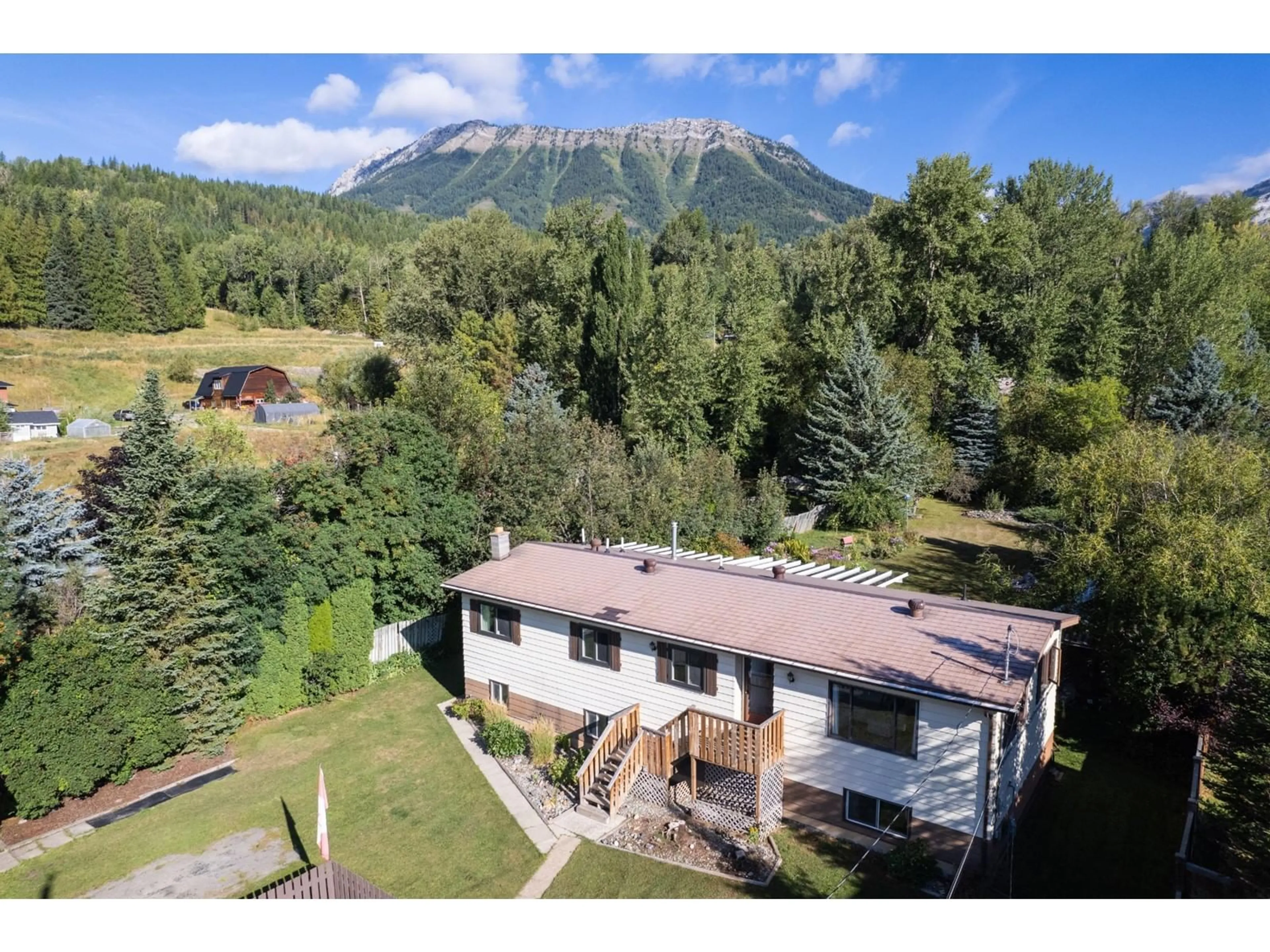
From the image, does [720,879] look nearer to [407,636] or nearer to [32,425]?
[407,636]

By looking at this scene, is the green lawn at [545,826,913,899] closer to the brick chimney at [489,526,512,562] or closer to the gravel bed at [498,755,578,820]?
the gravel bed at [498,755,578,820]

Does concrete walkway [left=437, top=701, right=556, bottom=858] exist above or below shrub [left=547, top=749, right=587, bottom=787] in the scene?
below

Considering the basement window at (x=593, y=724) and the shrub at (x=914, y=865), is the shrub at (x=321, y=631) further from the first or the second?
the shrub at (x=914, y=865)

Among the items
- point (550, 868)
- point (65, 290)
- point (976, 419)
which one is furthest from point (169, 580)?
point (65, 290)

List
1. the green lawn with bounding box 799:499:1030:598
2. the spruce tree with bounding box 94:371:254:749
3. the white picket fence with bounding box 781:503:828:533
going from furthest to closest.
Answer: the white picket fence with bounding box 781:503:828:533 → the green lawn with bounding box 799:499:1030:598 → the spruce tree with bounding box 94:371:254:749

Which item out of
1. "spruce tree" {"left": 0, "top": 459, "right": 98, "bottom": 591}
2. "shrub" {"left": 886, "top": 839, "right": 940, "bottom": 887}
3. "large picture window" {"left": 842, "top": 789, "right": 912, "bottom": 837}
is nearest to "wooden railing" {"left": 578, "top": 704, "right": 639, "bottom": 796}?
"large picture window" {"left": 842, "top": 789, "right": 912, "bottom": 837}

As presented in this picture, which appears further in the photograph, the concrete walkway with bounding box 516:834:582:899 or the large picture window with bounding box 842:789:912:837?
the large picture window with bounding box 842:789:912:837

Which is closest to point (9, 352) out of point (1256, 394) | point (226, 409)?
point (226, 409)
